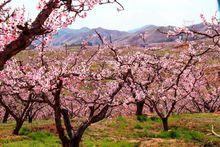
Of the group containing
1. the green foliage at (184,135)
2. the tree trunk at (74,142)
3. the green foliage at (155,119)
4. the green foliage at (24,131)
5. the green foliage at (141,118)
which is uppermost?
the tree trunk at (74,142)

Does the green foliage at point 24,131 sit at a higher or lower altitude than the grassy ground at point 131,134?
higher

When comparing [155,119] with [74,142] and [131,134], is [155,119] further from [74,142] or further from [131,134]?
[74,142]

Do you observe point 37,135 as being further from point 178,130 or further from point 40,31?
point 40,31

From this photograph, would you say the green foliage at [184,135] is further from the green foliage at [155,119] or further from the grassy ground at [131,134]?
the green foliage at [155,119]

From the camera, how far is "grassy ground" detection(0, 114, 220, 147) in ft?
70.0

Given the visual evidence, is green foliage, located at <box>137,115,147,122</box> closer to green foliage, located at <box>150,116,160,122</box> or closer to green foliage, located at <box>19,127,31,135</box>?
green foliage, located at <box>150,116,160,122</box>

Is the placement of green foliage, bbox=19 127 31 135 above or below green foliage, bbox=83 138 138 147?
above

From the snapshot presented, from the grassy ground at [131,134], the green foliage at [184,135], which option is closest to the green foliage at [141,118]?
the grassy ground at [131,134]

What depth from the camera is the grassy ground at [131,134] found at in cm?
2134

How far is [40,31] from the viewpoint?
28.5 ft

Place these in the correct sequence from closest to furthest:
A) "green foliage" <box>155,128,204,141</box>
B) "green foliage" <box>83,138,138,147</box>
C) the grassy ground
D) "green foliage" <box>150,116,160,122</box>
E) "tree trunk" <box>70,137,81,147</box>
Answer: "tree trunk" <box>70,137,81,147</box> < "green foliage" <box>83,138,138,147</box> < the grassy ground < "green foliage" <box>155,128,204,141</box> < "green foliage" <box>150,116,160,122</box>

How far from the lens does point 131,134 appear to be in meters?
24.7

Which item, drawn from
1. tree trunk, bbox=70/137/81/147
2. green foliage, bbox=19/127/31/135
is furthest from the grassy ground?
tree trunk, bbox=70/137/81/147

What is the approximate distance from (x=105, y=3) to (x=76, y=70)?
855cm
